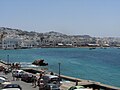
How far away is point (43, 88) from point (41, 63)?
70354mm

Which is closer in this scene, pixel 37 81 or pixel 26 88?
pixel 26 88

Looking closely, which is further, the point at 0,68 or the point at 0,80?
the point at 0,68

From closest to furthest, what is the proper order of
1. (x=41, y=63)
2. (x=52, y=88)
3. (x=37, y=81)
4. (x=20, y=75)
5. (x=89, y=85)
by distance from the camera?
(x=52, y=88)
(x=37, y=81)
(x=89, y=85)
(x=20, y=75)
(x=41, y=63)

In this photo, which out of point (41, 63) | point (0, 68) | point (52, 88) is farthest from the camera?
point (41, 63)

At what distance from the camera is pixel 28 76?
38594 millimetres

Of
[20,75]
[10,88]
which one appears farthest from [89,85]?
[10,88]

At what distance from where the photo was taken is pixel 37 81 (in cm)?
3606

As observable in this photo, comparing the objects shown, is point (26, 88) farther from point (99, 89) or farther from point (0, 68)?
point (0, 68)

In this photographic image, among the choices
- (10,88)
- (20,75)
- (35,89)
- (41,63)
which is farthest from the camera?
(41,63)

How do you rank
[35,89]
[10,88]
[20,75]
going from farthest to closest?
[20,75] → [35,89] → [10,88]

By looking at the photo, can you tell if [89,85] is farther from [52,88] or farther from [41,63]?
[41,63]

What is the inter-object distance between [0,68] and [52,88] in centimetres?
2728

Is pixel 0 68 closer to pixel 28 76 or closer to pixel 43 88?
pixel 28 76

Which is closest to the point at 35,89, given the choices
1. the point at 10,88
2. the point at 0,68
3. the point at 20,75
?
the point at 10,88
